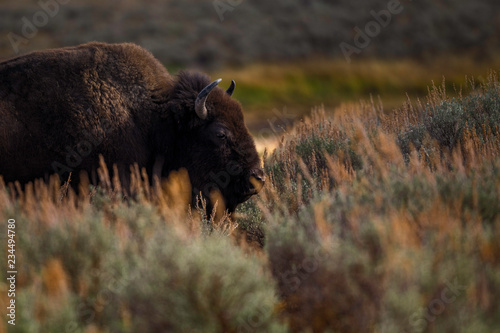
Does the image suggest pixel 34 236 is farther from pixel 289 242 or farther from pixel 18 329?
pixel 289 242

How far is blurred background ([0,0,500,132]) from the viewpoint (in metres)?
30.2

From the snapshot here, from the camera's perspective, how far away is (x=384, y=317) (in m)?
2.85

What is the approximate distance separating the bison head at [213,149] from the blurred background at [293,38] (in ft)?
67.9

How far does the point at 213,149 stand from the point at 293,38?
3011 centimetres

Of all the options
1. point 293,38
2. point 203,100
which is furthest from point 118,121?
point 293,38

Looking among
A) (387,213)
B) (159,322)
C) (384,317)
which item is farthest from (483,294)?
(159,322)

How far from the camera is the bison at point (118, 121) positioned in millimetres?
5480

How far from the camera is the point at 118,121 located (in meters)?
5.82
